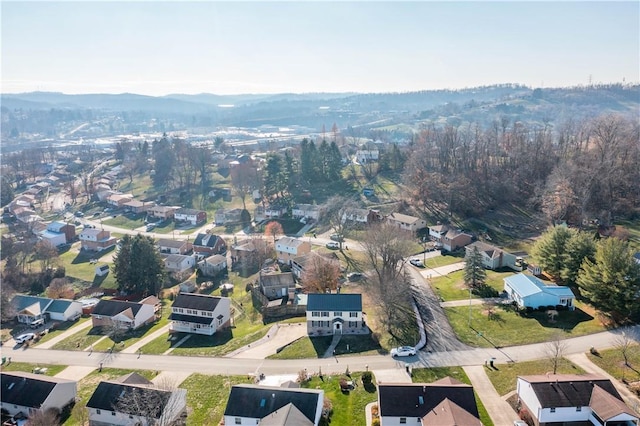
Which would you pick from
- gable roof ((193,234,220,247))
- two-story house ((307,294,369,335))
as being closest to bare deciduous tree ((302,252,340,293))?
two-story house ((307,294,369,335))

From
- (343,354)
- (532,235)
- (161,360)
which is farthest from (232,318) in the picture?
(532,235)

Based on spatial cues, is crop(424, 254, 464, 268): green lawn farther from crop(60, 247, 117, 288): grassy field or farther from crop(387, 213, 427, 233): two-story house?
crop(60, 247, 117, 288): grassy field

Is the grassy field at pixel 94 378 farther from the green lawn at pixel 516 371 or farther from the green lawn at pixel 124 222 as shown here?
the green lawn at pixel 124 222

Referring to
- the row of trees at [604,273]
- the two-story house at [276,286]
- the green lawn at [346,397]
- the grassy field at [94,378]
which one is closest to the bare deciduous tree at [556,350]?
the row of trees at [604,273]

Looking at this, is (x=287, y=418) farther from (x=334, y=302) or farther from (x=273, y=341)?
(x=334, y=302)

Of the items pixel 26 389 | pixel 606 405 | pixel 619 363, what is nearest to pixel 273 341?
pixel 26 389
